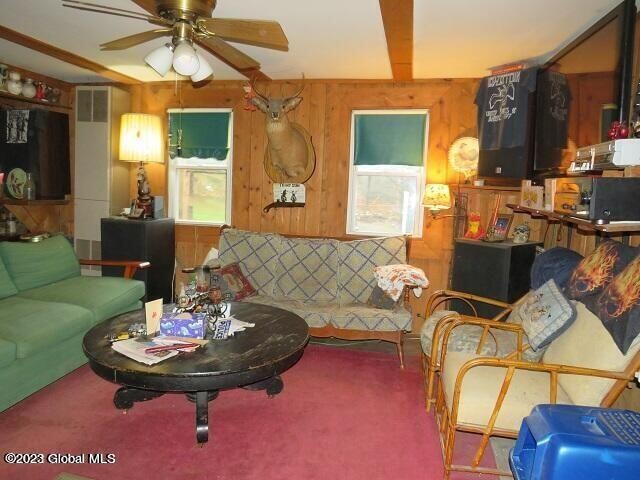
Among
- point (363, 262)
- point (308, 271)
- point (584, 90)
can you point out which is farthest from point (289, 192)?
point (584, 90)

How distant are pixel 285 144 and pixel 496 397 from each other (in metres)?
2.82

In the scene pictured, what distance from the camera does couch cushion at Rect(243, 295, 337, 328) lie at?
11.4ft

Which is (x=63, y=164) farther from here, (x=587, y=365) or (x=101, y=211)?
(x=587, y=365)

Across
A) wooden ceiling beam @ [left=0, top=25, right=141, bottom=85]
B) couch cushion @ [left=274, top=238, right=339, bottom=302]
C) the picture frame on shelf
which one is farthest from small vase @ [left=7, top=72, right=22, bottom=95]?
the picture frame on shelf

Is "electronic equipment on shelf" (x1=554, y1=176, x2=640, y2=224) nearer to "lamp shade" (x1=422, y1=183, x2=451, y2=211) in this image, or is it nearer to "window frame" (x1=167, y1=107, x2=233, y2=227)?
"lamp shade" (x1=422, y1=183, x2=451, y2=211)

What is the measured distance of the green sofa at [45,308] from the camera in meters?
2.60

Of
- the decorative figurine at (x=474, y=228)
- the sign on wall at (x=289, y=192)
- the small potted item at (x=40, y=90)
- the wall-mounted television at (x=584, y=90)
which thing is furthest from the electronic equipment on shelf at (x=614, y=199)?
the small potted item at (x=40, y=90)

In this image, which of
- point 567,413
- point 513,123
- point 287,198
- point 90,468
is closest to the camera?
point 567,413

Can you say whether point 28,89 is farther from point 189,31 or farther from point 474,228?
point 474,228

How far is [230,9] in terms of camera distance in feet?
8.96

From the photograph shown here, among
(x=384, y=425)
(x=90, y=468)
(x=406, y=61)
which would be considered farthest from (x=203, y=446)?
(x=406, y=61)

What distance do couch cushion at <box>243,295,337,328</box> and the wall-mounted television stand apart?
1822 mm

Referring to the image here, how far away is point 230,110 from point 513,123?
2624 millimetres

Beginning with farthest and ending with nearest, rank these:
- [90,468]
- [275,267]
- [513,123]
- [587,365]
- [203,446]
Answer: [275,267] → [513,123] → [203,446] → [90,468] → [587,365]
